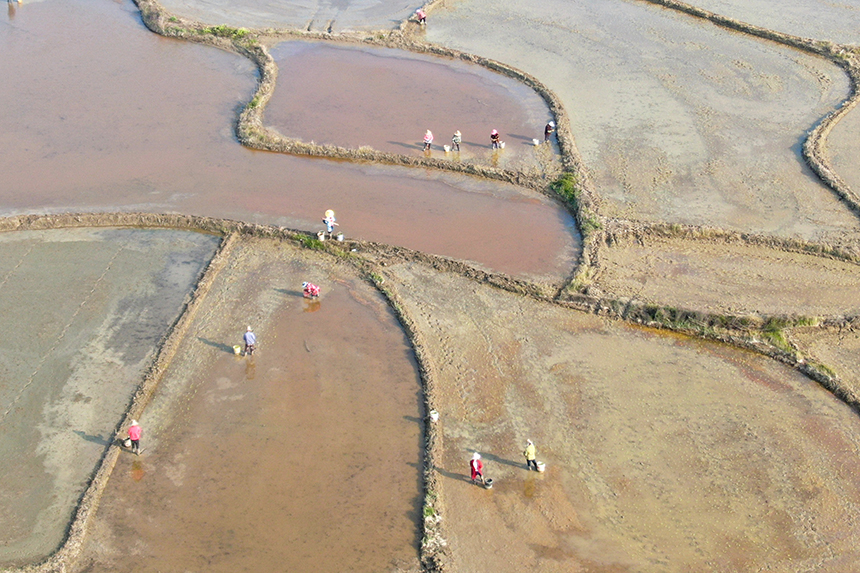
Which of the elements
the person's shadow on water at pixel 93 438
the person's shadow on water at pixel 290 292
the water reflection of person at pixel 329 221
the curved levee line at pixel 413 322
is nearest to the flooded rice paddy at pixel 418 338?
the person's shadow on water at pixel 93 438

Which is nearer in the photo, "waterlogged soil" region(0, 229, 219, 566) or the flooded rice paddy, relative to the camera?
the flooded rice paddy

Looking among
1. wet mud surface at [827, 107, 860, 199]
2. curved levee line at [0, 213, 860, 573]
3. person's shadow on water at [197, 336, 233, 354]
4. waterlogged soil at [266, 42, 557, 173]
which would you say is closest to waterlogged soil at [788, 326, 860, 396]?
curved levee line at [0, 213, 860, 573]

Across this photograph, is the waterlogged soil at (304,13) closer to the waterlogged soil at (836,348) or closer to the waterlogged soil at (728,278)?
the waterlogged soil at (728,278)

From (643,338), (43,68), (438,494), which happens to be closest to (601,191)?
(643,338)

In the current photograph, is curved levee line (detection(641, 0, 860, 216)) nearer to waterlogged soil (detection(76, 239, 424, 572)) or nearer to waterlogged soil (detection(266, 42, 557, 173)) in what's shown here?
waterlogged soil (detection(266, 42, 557, 173))

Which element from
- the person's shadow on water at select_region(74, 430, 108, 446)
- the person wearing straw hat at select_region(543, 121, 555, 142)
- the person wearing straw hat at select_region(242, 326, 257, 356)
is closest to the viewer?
the person's shadow on water at select_region(74, 430, 108, 446)

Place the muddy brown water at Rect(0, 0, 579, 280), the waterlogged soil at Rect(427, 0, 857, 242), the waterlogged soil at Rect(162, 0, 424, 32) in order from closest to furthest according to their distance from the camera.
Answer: the muddy brown water at Rect(0, 0, 579, 280)
the waterlogged soil at Rect(427, 0, 857, 242)
the waterlogged soil at Rect(162, 0, 424, 32)
